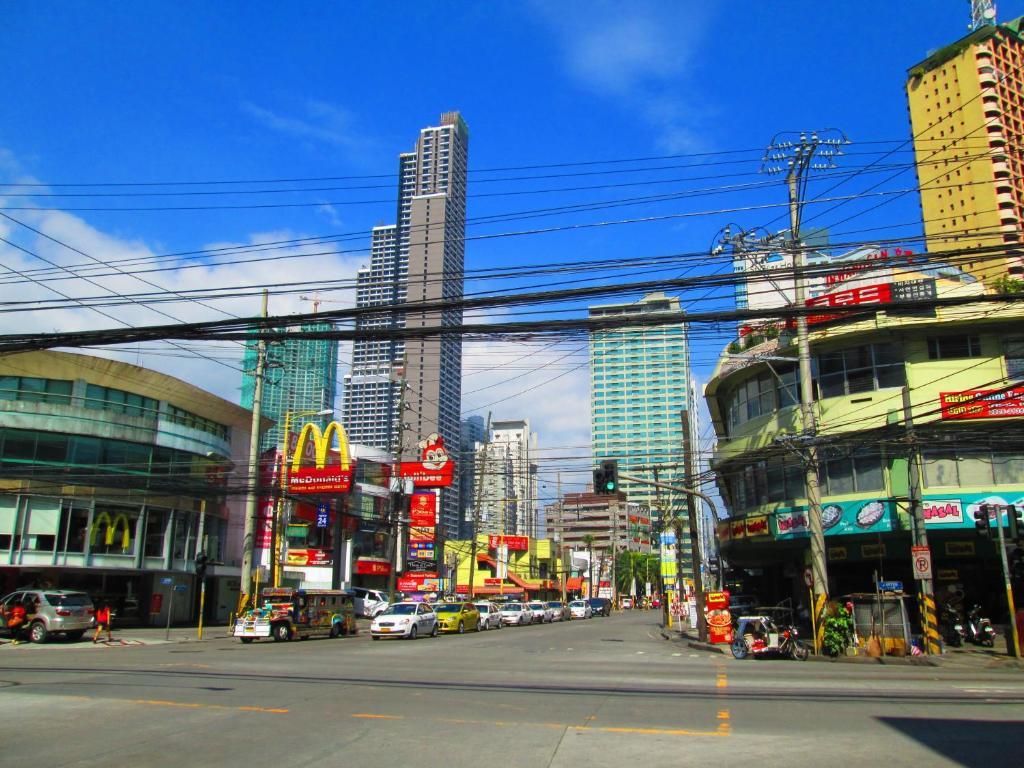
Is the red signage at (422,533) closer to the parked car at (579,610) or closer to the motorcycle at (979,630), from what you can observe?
the parked car at (579,610)

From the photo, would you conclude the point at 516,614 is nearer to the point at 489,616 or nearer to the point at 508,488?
the point at 489,616

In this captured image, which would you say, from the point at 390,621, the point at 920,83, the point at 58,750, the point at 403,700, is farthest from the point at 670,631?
the point at 920,83

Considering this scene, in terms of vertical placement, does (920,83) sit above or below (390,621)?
above

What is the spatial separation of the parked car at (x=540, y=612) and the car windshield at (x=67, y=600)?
30.5 metres

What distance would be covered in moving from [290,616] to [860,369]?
78.5 feet

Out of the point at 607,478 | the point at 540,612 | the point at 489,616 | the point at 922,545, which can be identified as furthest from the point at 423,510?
the point at 922,545

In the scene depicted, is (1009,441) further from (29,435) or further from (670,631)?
(29,435)

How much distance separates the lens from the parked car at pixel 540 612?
54.5 metres

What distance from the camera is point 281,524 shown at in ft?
168

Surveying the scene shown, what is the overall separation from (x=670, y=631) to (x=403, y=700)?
3120 centimetres

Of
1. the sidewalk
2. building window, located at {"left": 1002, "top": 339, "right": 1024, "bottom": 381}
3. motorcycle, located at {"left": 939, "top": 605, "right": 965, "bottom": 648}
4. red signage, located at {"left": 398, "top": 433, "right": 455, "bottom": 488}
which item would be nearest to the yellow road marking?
the sidewalk

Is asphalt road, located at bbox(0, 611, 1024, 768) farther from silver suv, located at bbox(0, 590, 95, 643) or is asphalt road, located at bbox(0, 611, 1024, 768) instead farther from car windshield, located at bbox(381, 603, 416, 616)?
car windshield, located at bbox(381, 603, 416, 616)

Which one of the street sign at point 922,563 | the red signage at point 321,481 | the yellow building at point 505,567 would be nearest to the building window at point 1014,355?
the street sign at point 922,563

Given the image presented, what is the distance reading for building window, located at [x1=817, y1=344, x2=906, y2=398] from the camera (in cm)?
3088
